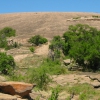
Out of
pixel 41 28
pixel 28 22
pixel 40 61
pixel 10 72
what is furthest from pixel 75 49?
pixel 28 22

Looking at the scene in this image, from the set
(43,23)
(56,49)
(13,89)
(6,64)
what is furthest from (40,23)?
(13,89)

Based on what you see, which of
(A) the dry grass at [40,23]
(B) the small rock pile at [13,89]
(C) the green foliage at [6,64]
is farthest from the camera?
(A) the dry grass at [40,23]

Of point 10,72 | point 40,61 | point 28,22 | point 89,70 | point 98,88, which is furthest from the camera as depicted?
point 28,22

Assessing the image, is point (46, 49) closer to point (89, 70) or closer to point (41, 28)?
point (89, 70)

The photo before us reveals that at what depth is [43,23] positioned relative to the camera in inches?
2677

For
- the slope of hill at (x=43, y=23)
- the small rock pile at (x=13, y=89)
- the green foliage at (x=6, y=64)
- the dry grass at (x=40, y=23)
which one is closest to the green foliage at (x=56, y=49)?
the green foliage at (x=6, y=64)

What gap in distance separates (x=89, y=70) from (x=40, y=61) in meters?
6.20

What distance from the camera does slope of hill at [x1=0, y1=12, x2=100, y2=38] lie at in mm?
60250

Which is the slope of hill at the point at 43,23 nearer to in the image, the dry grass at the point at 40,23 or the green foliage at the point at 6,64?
the dry grass at the point at 40,23

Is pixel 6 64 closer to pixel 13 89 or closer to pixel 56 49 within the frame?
pixel 13 89

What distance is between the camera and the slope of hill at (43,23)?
2372 inches

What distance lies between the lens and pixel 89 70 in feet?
93.8

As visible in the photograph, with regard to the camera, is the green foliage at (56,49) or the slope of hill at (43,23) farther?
the slope of hill at (43,23)

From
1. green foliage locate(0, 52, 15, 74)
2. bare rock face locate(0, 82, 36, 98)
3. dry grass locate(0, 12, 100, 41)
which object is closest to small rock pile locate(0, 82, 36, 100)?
bare rock face locate(0, 82, 36, 98)
